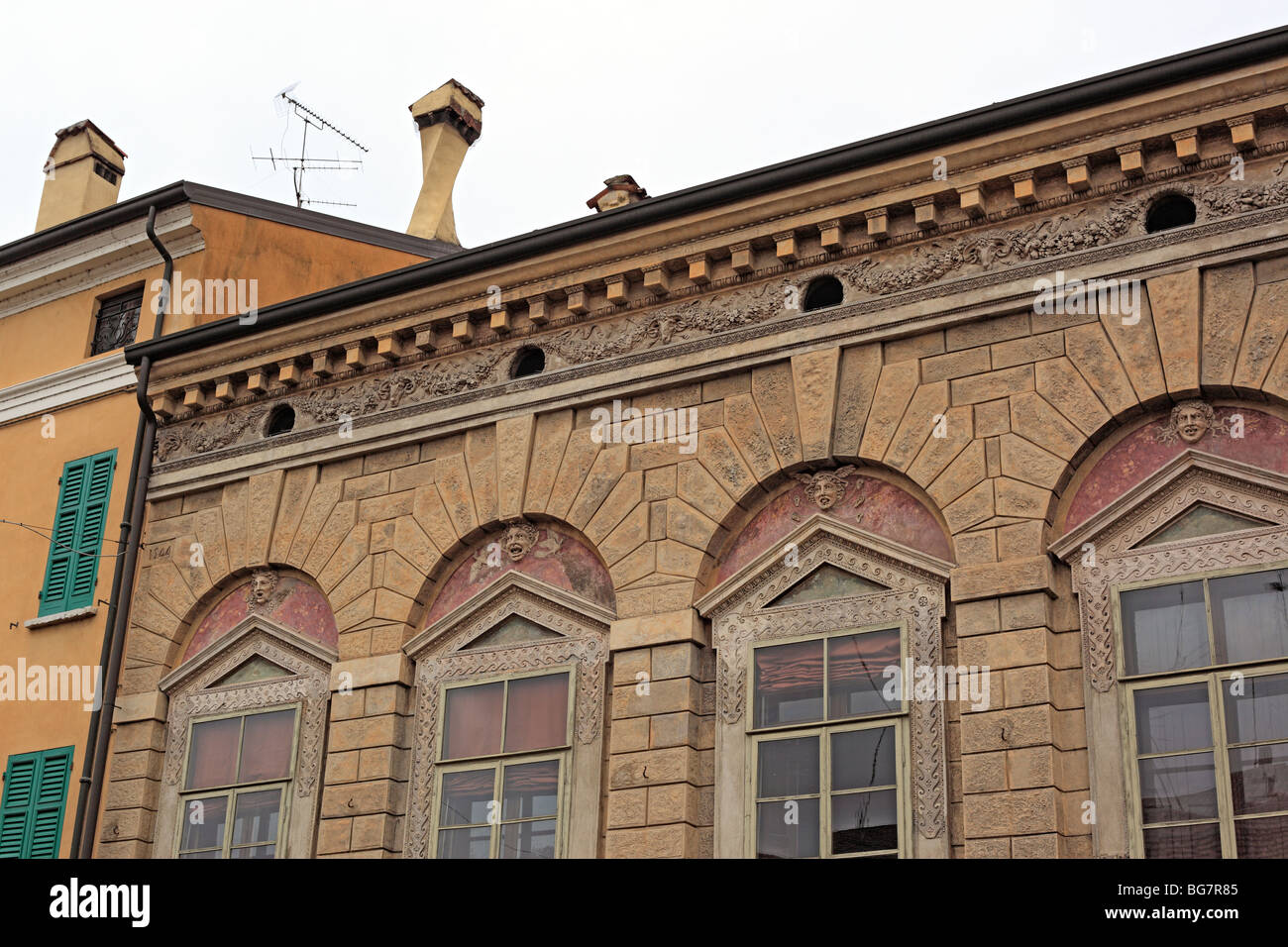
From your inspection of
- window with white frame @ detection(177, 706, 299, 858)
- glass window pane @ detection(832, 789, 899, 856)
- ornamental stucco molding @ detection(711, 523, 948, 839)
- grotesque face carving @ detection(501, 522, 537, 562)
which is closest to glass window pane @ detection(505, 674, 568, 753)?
grotesque face carving @ detection(501, 522, 537, 562)

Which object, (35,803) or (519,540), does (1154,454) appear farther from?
(35,803)

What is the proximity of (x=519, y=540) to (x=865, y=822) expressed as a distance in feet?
14.0

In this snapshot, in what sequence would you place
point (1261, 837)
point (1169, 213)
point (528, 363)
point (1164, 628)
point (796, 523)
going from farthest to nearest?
point (528, 363) < point (796, 523) < point (1169, 213) < point (1164, 628) < point (1261, 837)

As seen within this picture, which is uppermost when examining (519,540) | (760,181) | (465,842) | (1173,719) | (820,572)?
(760,181)

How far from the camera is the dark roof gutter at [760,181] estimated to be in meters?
13.1

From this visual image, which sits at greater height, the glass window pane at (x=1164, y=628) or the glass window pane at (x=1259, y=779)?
the glass window pane at (x=1164, y=628)

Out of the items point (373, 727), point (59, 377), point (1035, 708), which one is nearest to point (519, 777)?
point (373, 727)

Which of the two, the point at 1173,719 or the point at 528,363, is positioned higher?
the point at 528,363

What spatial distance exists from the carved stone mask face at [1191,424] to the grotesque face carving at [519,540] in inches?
226

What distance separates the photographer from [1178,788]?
11.9 metres

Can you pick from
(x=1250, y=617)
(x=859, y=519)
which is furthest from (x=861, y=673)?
(x=1250, y=617)

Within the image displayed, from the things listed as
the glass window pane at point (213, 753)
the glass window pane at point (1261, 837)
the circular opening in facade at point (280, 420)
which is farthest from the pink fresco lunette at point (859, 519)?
the circular opening in facade at point (280, 420)

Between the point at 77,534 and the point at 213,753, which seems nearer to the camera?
the point at 213,753

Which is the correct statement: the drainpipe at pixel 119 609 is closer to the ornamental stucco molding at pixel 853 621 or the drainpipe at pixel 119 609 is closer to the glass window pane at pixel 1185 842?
the ornamental stucco molding at pixel 853 621
